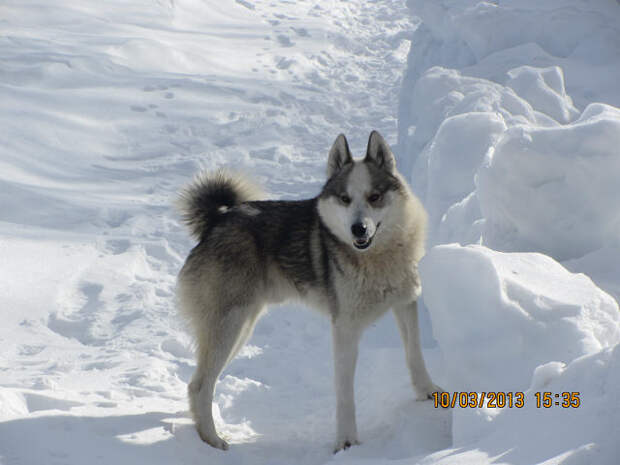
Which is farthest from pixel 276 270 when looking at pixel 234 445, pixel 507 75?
pixel 507 75

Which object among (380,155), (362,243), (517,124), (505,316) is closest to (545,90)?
(517,124)

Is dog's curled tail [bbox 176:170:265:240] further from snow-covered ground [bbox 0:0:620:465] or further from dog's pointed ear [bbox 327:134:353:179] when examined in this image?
dog's pointed ear [bbox 327:134:353:179]

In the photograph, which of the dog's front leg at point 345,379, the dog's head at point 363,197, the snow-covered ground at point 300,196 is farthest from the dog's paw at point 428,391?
the dog's head at point 363,197

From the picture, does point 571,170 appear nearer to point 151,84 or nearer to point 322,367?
point 322,367

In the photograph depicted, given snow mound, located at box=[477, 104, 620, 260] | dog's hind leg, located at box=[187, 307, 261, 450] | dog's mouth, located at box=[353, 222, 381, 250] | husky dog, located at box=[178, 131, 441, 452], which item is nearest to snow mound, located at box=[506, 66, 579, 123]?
snow mound, located at box=[477, 104, 620, 260]

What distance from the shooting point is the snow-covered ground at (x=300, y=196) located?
2.79 m

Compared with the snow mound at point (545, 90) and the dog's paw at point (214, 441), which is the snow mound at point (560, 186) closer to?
the dog's paw at point (214, 441)

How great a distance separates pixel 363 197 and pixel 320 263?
441 millimetres

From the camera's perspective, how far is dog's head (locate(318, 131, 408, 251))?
3.11 metres

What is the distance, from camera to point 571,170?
12.3 feet

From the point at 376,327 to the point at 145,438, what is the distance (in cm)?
255
